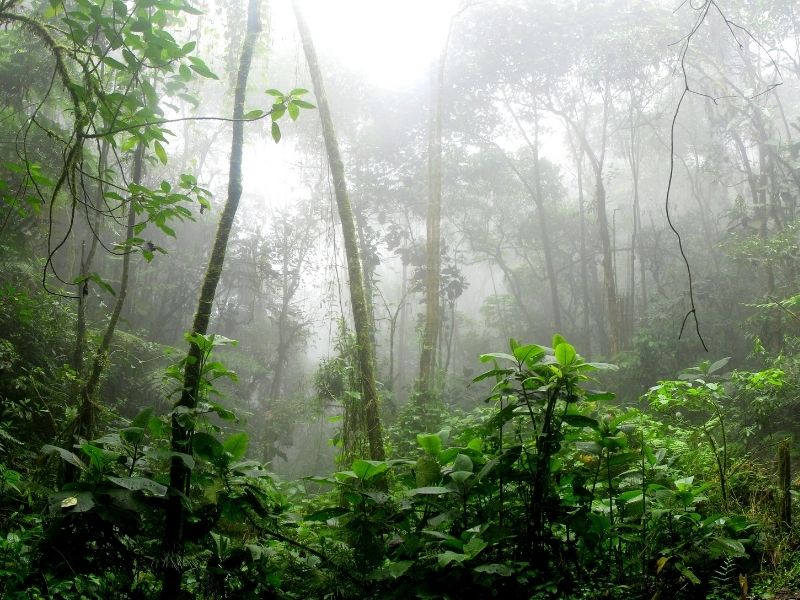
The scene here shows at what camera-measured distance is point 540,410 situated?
2.66 metres

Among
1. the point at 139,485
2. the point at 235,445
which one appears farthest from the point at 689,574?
the point at 139,485

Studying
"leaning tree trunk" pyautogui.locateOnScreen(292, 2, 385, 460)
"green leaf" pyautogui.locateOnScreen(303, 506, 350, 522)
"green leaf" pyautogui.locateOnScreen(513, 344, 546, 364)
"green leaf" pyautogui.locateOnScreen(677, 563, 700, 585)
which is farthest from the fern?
"leaning tree trunk" pyautogui.locateOnScreen(292, 2, 385, 460)

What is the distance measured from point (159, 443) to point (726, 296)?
1227 cm

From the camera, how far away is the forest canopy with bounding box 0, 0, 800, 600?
95.7 inches

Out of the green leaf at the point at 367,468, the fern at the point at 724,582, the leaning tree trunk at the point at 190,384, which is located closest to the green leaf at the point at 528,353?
the green leaf at the point at 367,468

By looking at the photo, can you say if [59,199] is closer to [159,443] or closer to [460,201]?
[159,443]

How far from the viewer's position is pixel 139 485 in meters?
2.15

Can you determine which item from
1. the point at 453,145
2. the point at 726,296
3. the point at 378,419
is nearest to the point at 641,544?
the point at 378,419

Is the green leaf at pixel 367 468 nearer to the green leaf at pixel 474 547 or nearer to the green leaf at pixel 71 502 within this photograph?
the green leaf at pixel 474 547

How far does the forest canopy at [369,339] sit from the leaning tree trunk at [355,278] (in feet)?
0.08

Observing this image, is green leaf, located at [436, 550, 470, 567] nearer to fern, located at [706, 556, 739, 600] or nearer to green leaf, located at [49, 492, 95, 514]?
fern, located at [706, 556, 739, 600]

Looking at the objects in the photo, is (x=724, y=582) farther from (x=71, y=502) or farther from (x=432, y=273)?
(x=432, y=273)

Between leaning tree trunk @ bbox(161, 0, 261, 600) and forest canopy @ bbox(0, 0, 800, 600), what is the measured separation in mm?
16

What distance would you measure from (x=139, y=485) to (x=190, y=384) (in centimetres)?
65
